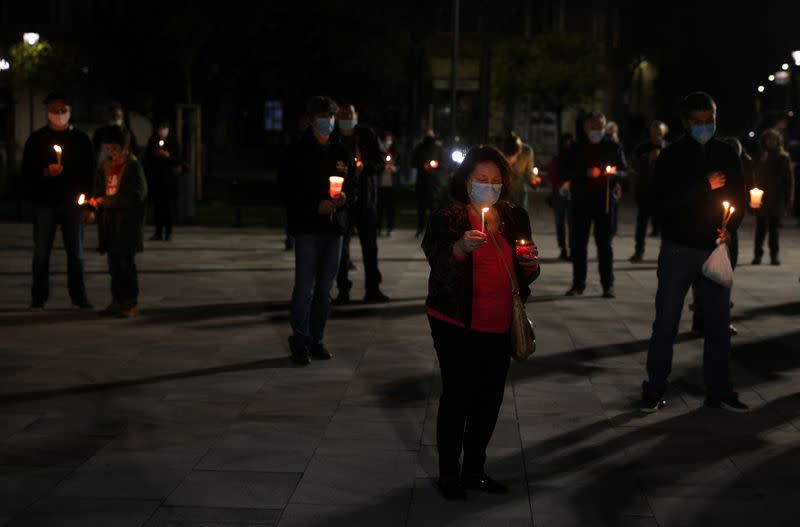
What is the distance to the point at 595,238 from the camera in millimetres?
13867

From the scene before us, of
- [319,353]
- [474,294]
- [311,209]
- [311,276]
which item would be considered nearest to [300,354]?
[319,353]

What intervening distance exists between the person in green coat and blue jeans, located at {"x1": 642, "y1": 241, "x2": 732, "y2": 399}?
5.28 m

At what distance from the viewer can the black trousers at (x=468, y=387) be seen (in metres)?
6.11

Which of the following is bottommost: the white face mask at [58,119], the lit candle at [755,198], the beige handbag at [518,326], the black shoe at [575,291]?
the black shoe at [575,291]

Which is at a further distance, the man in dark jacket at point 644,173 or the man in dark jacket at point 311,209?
the man in dark jacket at point 644,173

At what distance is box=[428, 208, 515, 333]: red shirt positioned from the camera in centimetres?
605

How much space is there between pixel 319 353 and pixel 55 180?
362 cm

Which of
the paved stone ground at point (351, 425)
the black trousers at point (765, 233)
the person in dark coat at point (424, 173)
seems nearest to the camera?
the paved stone ground at point (351, 425)

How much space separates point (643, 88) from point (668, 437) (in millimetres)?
66595

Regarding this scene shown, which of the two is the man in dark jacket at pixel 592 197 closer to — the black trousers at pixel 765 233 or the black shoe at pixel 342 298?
the black shoe at pixel 342 298

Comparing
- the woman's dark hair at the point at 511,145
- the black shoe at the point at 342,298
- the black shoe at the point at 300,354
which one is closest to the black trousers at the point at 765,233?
the woman's dark hair at the point at 511,145

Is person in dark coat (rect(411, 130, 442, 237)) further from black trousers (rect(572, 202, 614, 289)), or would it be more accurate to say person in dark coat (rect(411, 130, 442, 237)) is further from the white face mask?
the white face mask

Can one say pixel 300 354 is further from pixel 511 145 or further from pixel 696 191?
pixel 511 145

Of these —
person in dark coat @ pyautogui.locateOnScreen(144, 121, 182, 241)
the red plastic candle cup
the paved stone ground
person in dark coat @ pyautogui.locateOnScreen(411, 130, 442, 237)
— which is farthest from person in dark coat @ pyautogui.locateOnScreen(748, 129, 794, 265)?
the red plastic candle cup
